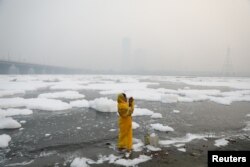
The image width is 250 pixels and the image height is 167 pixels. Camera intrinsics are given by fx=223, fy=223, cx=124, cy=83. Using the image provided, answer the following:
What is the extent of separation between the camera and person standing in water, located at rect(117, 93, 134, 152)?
657 centimetres

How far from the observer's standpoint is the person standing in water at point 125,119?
6566mm

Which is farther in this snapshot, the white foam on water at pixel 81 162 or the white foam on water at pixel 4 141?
the white foam on water at pixel 4 141

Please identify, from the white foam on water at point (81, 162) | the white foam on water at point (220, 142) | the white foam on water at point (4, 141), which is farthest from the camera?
the white foam on water at point (220, 142)

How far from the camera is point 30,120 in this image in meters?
11.2

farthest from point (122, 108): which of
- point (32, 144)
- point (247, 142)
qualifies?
point (247, 142)

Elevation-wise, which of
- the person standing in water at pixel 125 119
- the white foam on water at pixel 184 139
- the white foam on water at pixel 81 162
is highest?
the person standing in water at pixel 125 119

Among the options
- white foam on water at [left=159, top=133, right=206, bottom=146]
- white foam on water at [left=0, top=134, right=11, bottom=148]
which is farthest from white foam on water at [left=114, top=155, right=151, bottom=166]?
white foam on water at [left=0, top=134, right=11, bottom=148]

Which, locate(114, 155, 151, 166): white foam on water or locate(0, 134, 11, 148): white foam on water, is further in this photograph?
locate(0, 134, 11, 148): white foam on water

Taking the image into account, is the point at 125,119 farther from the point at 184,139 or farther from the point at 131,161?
the point at 184,139

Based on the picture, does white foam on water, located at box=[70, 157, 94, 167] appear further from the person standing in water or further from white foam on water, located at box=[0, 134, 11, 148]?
white foam on water, located at box=[0, 134, 11, 148]

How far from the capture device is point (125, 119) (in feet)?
22.0

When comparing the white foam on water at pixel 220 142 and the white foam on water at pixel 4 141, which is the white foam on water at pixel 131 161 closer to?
the white foam on water at pixel 220 142

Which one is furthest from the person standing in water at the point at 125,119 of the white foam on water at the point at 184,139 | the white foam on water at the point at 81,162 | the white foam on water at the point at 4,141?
the white foam on water at the point at 4,141

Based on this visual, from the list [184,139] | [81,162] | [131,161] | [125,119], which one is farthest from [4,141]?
[184,139]
